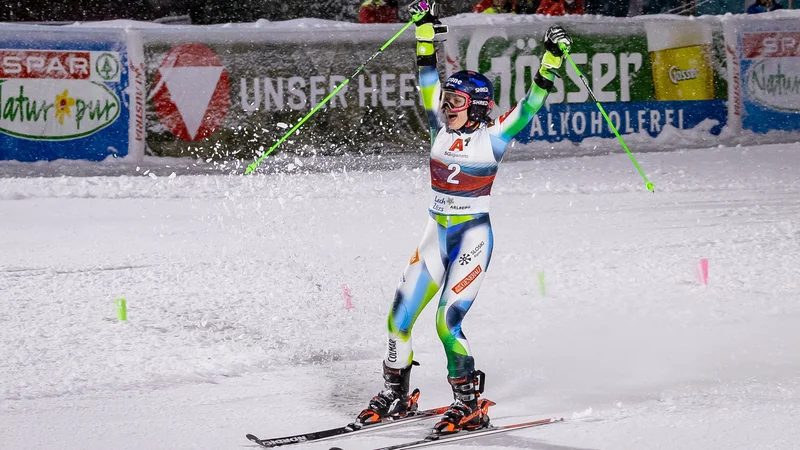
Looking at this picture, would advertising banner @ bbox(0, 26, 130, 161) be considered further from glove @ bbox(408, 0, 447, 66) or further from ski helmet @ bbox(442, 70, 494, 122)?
ski helmet @ bbox(442, 70, 494, 122)

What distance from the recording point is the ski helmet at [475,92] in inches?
222

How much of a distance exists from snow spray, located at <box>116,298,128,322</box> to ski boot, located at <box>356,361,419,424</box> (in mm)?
2758

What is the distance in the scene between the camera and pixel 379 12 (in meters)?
14.1

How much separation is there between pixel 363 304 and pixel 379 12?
6.71m

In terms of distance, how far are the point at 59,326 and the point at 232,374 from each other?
159 centimetres

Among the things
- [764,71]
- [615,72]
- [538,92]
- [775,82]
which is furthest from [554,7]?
[538,92]

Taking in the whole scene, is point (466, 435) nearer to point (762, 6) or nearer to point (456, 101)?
point (456, 101)

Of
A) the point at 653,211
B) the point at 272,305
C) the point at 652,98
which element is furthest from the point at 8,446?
the point at 652,98

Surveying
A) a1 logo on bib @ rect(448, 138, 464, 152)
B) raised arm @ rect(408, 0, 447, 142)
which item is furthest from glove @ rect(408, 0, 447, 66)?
a1 logo on bib @ rect(448, 138, 464, 152)

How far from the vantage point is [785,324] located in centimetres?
770

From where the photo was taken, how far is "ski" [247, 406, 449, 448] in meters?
5.33

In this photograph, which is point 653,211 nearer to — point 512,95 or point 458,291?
point 512,95

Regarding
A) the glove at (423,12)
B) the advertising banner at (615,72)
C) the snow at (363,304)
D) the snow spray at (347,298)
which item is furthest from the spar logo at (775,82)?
the glove at (423,12)

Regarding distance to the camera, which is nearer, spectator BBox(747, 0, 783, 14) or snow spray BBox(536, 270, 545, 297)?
snow spray BBox(536, 270, 545, 297)
